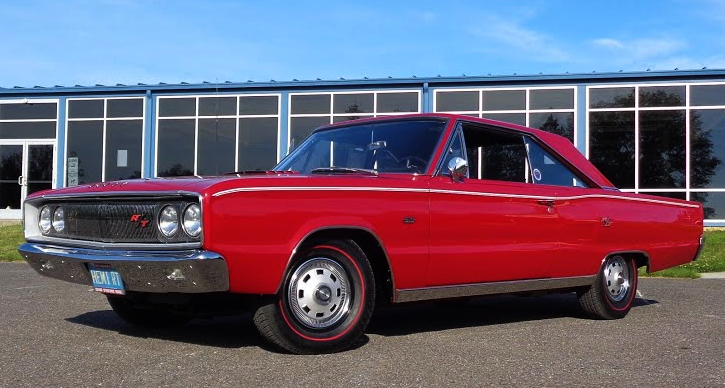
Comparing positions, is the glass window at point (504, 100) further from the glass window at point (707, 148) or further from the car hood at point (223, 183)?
the car hood at point (223, 183)

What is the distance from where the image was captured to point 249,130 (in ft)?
73.8

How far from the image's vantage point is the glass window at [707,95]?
20.0 metres

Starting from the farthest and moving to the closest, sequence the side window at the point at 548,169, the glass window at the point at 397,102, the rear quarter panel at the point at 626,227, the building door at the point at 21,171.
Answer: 1. the building door at the point at 21,171
2. the glass window at the point at 397,102
3. the side window at the point at 548,169
4. the rear quarter panel at the point at 626,227

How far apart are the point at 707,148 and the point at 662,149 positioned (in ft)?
3.61

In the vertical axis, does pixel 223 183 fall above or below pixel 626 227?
above

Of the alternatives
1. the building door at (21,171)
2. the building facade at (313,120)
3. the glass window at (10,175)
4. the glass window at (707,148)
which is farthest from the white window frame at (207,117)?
the glass window at (707,148)

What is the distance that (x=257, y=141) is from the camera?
22.5 m

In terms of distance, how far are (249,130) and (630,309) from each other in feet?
54.6

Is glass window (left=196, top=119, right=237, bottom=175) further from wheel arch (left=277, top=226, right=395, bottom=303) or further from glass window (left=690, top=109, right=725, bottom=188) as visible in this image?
wheel arch (left=277, top=226, right=395, bottom=303)

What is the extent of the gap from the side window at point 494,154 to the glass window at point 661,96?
15.3 meters

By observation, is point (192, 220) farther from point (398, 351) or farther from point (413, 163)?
point (413, 163)

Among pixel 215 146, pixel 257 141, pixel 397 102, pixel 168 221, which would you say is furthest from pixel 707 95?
pixel 168 221

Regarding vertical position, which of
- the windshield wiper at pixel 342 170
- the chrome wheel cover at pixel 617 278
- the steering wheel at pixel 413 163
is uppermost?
the steering wheel at pixel 413 163

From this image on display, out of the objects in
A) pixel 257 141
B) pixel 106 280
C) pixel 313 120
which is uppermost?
pixel 313 120
